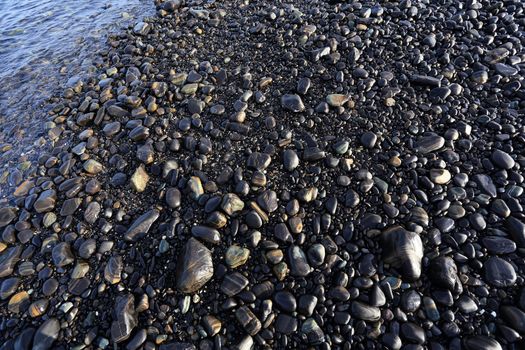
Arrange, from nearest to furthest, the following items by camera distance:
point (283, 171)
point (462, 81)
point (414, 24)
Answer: point (283, 171) < point (462, 81) < point (414, 24)

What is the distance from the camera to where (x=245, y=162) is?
195 inches

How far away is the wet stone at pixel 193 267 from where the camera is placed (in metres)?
3.80

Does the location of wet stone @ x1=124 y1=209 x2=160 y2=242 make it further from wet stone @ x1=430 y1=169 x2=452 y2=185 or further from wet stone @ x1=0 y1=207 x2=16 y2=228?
wet stone @ x1=430 y1=169 x2=452 y2=185

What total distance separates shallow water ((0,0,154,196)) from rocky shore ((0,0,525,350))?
69cm

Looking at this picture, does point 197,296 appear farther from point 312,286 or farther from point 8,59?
point 8,59

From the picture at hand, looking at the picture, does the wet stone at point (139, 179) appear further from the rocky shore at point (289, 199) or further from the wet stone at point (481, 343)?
the wet stone at point (481, 343)

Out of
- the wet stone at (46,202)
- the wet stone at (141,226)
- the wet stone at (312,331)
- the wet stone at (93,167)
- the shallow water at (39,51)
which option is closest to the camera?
the wet stone at (312,331)

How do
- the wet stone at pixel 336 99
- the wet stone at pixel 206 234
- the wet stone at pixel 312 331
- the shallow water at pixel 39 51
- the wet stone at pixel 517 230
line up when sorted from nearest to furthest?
the wet stone at pixel 312 331, the wet stone at pixel 517 230, the wet stone at pixel 206 234, the wet stone at pixel 336 99, the shallow water at pixel 39 51

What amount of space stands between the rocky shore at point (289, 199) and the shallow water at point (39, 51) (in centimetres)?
69

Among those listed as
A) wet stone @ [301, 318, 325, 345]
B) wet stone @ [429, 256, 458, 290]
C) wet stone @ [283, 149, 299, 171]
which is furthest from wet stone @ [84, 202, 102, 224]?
wet stone @ [429, 256, 458, 290]

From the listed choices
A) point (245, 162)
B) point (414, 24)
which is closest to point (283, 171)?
point (245, 162)

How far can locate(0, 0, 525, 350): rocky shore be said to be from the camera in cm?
359

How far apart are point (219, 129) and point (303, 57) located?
2334 mm

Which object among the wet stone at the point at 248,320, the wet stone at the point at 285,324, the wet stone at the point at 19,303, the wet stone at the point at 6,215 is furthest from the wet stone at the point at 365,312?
the wet stone at the point at 6,215
